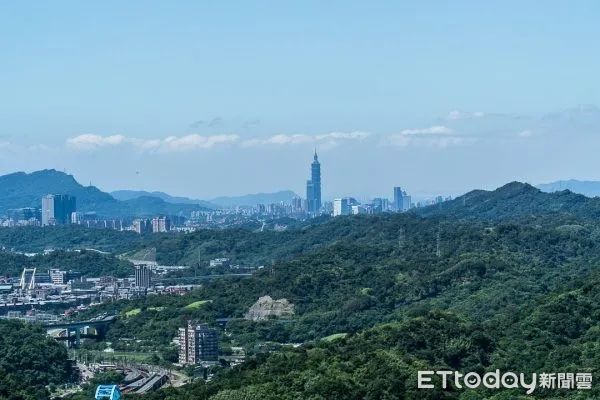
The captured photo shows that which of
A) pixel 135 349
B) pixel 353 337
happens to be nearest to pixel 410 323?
pixel 353 337

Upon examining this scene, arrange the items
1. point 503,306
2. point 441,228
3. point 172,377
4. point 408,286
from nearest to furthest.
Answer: point 172,377, point 503,306, point 408,286, point 441,228

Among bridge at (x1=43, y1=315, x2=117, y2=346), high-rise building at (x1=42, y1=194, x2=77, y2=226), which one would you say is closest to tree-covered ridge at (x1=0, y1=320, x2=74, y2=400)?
bridge at (x1=43, y1=315, x2=117, y2=346)

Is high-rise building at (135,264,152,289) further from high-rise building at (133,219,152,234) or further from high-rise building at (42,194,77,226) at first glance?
high-rise building at (42,194,77,226)

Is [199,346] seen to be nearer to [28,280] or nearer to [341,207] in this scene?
[28,280]

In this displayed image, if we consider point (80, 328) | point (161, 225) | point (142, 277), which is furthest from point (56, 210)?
point (80, 328)

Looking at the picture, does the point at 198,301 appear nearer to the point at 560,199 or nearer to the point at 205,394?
the point at 205,394

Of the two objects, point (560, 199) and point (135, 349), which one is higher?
point (560, 199)
